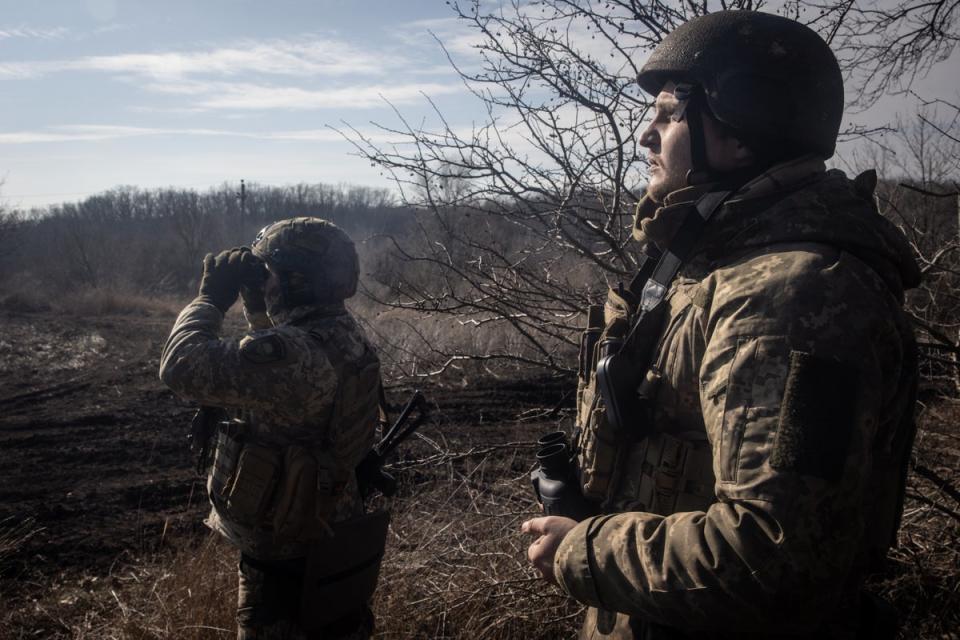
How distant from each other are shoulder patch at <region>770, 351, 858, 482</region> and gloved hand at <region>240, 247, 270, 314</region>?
2.41 metres

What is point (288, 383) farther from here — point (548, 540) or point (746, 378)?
point (746, 378)

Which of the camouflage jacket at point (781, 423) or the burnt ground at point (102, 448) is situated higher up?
the camouflage jacket at point (781, 423)

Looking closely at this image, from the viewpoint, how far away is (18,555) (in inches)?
215

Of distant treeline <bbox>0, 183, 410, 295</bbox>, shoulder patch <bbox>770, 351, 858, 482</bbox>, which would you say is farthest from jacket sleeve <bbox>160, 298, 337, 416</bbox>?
distant treeline <bbox>0, 183, 410, 295</bbox>

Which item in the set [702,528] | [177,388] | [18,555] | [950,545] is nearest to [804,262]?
[702,528]

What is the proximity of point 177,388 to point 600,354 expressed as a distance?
5.83ft

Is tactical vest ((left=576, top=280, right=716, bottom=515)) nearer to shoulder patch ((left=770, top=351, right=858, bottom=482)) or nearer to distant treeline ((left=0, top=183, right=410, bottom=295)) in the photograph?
shoulder patch ((left=770, top=351, right=858, bottom=482))

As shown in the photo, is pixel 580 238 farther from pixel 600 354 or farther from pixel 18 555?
pixel 18 555

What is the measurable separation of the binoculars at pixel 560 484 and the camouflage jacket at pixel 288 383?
1.26 meters

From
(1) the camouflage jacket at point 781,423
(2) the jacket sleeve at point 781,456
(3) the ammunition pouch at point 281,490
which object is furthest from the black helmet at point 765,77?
(3) the ammunition pouch at point 281,490

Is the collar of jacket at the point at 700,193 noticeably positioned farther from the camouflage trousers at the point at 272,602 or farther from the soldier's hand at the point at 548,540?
the camouflage trousers at the point at 272,602

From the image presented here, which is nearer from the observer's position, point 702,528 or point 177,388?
point 702,528

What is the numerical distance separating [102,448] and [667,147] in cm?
877

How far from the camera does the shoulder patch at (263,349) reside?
8.45 feet
